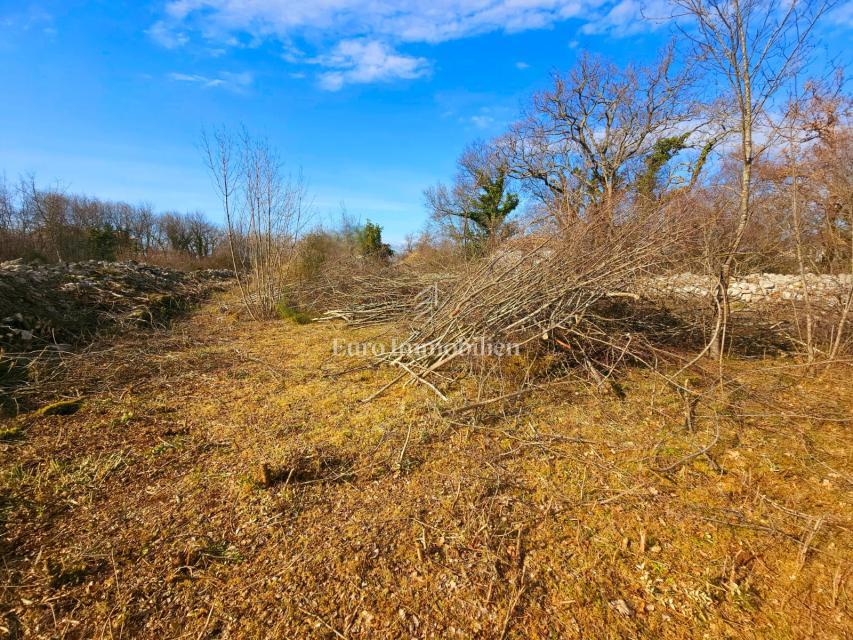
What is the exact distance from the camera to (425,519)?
6.66 feet

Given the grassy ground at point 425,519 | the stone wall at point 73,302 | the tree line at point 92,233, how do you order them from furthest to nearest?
the tree line at point 92,233 → the stone wall at point 73,302 → the grassy ground at point 425,519

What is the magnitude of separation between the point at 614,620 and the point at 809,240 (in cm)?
524

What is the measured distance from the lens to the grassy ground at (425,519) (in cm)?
149

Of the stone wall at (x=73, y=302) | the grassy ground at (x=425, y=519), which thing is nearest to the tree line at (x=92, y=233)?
the stone wall at (x=73, y=302)

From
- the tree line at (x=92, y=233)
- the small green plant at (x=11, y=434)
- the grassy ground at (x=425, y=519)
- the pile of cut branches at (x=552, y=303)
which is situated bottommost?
the grassy ground at (x=425, y=519)

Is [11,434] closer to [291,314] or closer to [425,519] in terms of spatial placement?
[425,519]

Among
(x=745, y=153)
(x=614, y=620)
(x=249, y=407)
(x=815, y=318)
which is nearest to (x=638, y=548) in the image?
(x=614, y=620)

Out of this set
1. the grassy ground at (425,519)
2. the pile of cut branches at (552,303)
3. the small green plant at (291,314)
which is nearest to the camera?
the grassy ground at (425,519)

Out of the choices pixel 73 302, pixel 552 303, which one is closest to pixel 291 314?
pixel 73 302

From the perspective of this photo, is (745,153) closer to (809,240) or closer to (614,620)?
(809,240)

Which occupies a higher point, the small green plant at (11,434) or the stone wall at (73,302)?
the stone wall at (73,302)

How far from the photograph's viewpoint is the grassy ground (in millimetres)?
1490

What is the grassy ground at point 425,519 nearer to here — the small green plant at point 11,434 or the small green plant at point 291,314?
the small green plant at point 11,434

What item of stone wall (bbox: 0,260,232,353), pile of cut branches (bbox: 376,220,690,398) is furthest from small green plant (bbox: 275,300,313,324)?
pile of cut branches (bbox: 376,220,690,398)
